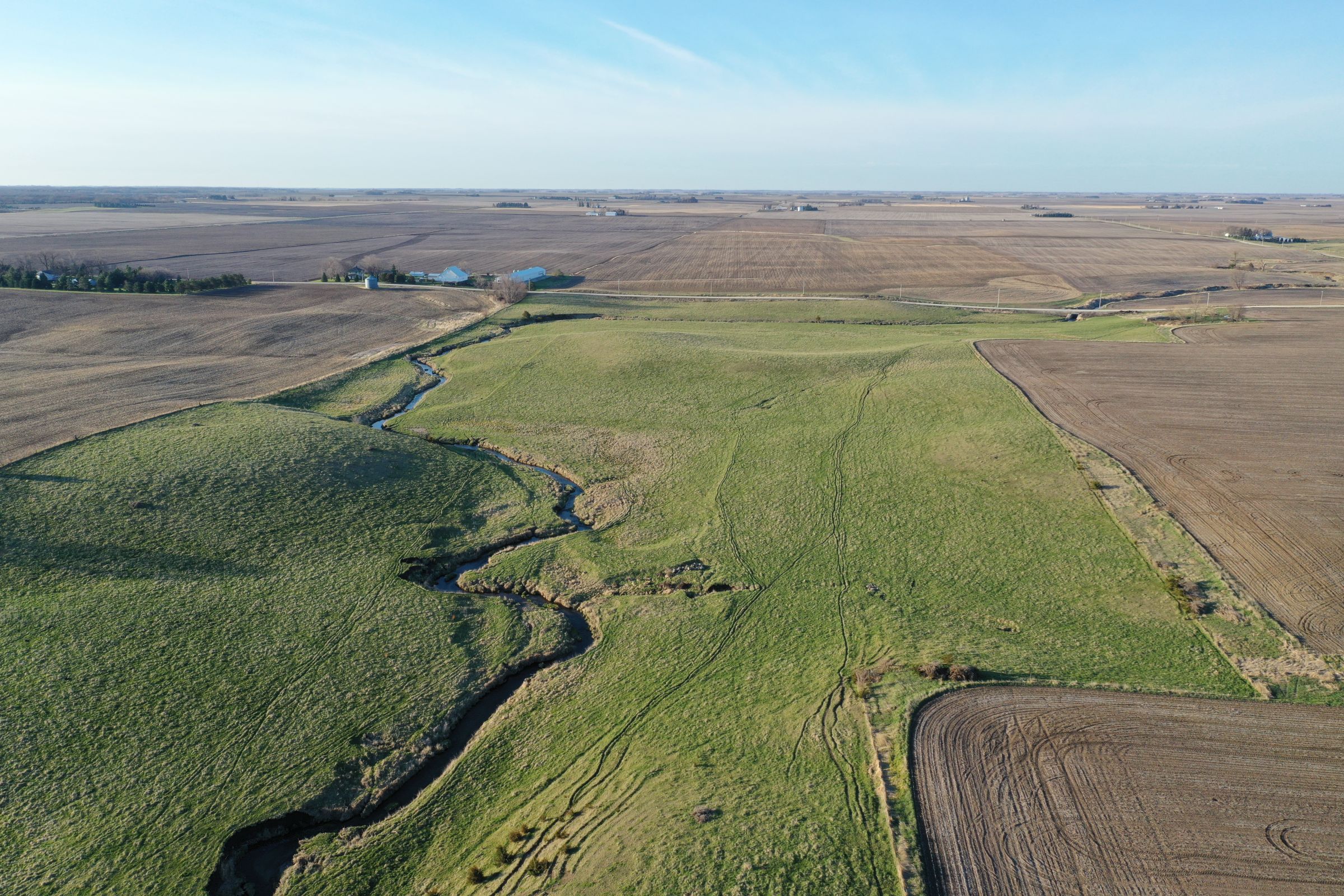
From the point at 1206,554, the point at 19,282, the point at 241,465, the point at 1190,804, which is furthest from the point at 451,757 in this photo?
the point at 19,282

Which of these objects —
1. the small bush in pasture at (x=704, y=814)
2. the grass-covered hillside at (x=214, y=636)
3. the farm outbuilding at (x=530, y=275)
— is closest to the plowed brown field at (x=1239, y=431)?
the small bush in pasture at (x=704, y=814)

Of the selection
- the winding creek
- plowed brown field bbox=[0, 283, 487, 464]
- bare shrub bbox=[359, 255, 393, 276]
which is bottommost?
the winding creek

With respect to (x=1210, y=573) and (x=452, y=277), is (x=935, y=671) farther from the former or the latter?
(x=452, y=277)

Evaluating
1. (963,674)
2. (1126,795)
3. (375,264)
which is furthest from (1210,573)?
(375,264)

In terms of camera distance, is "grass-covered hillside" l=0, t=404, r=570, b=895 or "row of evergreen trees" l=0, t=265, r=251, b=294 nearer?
"grass-covered hillside" l=0, t=404, r=570, b=895

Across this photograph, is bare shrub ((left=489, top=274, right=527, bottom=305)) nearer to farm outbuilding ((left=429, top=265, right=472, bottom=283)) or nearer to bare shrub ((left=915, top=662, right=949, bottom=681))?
farm outbuilding ((left=429, top=265, right=472, bottom=283))

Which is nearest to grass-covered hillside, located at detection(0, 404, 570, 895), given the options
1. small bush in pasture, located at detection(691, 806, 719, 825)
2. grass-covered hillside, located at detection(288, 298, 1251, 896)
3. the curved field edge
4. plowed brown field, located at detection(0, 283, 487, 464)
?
grass-covered hillside, located at detection(288, 298, 1251, 896)
